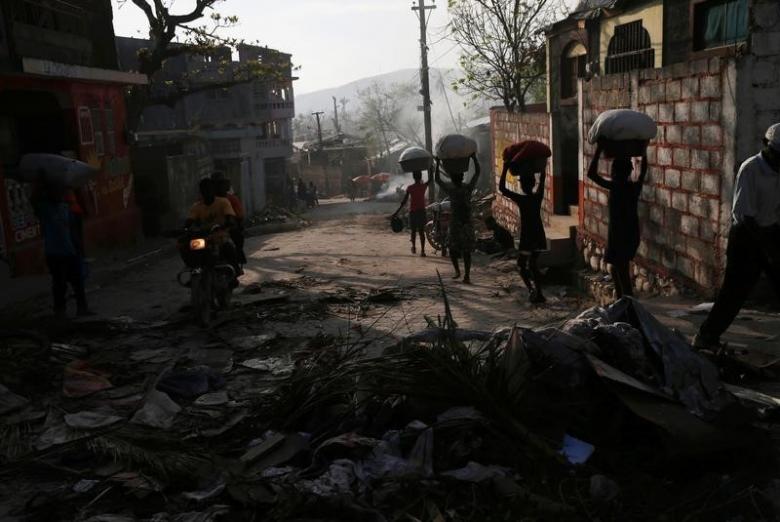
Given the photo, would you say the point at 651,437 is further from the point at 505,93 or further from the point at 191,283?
the point at 505,93

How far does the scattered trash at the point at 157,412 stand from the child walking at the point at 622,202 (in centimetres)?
415

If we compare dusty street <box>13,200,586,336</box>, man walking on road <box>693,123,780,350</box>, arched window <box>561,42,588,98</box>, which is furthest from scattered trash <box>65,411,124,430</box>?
arched window <box>561,42,588,98</box>

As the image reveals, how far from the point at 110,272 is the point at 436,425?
9886mm

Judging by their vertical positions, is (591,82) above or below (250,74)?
below

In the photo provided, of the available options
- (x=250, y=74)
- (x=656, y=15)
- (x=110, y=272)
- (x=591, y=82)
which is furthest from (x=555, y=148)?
(x=250, y=74)

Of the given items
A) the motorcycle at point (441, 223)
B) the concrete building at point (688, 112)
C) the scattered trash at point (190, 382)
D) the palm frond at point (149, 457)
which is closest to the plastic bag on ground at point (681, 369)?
the palm frond at point (149, 457)

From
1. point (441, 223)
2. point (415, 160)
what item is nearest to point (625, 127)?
point (415, 160)

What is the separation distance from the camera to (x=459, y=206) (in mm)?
9867

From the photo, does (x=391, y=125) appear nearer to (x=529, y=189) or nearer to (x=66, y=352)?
(x=529, y=189)

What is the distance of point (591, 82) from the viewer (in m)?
10.5

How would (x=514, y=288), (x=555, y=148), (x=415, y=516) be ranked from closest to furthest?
(x=415, y=516), (x=514, y=288), (x=555, y=148)

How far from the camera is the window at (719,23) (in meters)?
10.4

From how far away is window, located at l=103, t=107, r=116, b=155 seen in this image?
16219 millimetres

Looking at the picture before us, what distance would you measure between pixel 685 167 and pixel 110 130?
1260 cm
